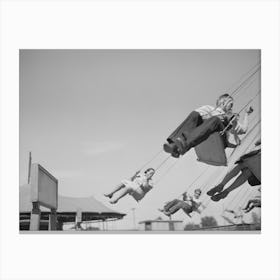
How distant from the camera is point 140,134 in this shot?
668 cm

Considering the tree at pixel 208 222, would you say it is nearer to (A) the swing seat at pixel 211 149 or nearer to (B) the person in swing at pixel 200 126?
(A) the swing seat at pixel 211 149

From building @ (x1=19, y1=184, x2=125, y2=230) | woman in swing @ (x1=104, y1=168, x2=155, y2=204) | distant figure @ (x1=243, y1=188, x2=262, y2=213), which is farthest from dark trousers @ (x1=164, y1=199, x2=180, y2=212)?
distant figure @ (x1=243, y1=188, x2=262, y2=213)

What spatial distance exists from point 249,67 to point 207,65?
0.50m

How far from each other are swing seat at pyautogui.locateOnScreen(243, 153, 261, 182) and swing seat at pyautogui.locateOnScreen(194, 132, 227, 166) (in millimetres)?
327

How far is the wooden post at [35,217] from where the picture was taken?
657 centimetres

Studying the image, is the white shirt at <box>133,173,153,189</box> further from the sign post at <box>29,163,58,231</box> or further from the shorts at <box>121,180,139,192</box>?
the sign post at <box>29,163,58,231</box>

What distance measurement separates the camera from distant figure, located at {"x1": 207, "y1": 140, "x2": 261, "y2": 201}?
22.0 feet

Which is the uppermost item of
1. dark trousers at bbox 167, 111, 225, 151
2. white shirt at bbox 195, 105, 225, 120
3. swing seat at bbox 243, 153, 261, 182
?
white shirt at bbox 195, 105, 225, 120

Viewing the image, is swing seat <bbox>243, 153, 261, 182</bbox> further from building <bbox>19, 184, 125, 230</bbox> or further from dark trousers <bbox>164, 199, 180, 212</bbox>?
building <bbox>19, 184, 125, 230</bbox>

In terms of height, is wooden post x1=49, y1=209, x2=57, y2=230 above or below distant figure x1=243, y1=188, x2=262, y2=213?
below

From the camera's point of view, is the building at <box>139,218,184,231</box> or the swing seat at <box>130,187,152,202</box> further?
the swing seat at <box>130,187,152,202</box>

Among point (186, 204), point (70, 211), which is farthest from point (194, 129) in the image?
point (70, 211)

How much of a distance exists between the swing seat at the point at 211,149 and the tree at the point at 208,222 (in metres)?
0.65
